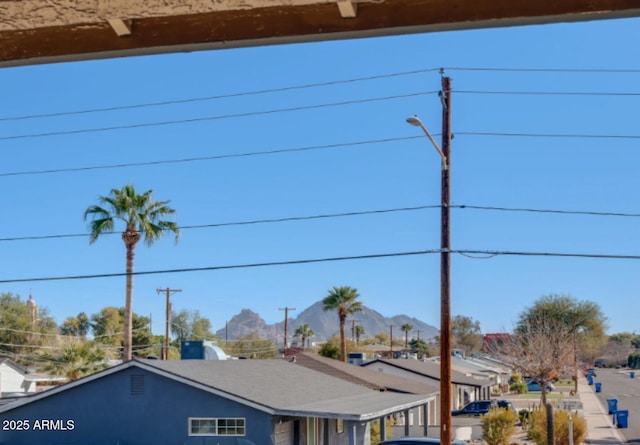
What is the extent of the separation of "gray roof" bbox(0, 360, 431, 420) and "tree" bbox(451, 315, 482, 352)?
119418 millimetres

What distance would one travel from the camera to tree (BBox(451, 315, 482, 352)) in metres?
152

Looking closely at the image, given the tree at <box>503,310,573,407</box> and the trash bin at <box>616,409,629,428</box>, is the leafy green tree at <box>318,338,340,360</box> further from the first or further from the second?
the trash bin at <box>616,409,629,428</box>

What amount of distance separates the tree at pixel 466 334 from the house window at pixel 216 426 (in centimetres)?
12787

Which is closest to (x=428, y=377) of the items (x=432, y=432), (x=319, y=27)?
(x=432, y=432)

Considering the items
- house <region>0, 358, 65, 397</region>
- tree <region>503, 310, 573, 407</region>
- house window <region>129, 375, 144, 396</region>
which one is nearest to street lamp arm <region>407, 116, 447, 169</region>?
house window <region>129, 375, 144, 396</region>

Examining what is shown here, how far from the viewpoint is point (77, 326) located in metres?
123

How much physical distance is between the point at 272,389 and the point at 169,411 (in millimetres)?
4006

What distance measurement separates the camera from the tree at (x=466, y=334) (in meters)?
152

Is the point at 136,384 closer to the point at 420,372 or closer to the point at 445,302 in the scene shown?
the point at 445,302

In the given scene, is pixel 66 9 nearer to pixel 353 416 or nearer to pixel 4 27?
pixel 4 27

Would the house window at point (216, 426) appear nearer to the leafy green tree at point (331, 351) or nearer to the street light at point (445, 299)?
the street light at point (445, 299)

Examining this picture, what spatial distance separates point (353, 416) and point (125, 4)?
74.3ft

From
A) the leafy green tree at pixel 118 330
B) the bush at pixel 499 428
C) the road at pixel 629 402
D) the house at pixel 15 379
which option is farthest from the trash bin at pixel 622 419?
→ the leafy green tree at pixel 118 330

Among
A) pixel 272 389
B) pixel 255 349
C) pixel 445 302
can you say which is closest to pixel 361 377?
pixel 272 389
